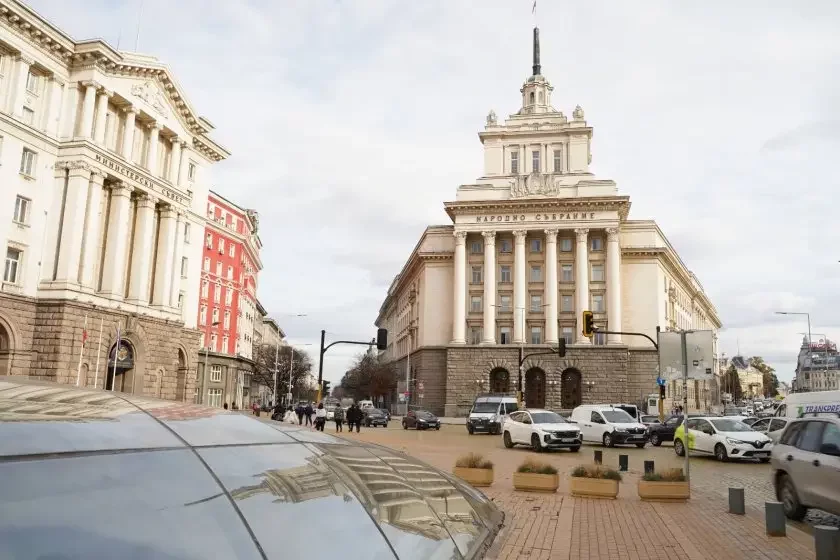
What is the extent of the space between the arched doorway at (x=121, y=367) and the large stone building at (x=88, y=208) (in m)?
0.08

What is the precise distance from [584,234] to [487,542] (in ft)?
202

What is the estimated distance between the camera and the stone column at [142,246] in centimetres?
4138

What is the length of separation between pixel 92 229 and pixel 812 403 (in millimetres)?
37224

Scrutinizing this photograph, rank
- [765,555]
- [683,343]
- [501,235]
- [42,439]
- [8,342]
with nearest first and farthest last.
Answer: [42,439], [765,555], [683,343], [8,342], [501,235]

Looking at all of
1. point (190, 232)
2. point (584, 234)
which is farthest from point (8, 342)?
point (584, 234)

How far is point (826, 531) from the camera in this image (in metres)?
7.06

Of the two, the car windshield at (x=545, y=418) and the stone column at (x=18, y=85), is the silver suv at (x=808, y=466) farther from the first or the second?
the stone column at (x=18, y=85)

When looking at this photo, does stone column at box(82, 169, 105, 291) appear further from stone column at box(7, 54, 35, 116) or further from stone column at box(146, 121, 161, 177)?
stone column at box(7, 54, 35, 116)

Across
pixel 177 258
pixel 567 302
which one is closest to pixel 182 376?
pixel 177 258

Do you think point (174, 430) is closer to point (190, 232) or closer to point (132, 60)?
point (132, 60)

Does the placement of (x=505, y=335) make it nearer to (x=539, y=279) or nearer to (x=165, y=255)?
(x=539, y=279)

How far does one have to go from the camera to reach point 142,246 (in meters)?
41.7

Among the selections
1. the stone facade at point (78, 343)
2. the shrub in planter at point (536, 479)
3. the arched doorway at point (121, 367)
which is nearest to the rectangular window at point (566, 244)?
the stone facade at point (78, 343)

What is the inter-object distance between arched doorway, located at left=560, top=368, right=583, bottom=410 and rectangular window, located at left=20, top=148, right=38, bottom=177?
155ft
